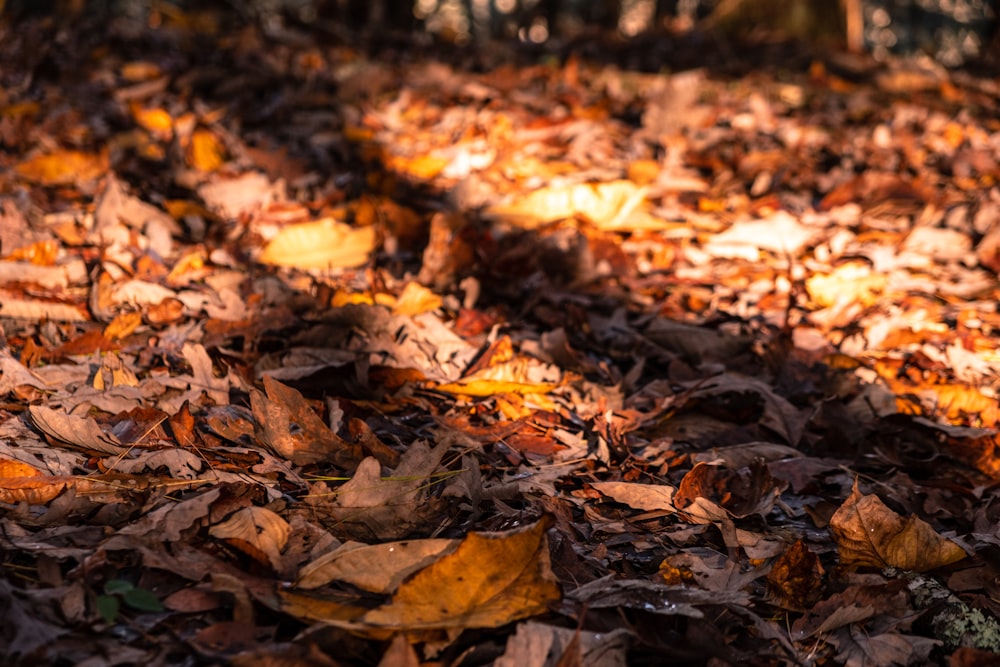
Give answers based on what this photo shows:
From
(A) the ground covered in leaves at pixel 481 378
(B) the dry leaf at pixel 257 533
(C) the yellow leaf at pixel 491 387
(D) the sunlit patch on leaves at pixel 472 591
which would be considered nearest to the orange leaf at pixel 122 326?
(A) the ground covered in leaves at pixel 481 378

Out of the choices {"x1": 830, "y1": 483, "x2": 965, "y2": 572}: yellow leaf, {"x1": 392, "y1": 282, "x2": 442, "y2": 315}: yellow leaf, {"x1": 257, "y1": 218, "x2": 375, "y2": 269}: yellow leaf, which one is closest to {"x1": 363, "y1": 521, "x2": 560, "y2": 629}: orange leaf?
{"x1": 830, "y1": 483, "x2": 965, "y2": 572}: yellow leaf

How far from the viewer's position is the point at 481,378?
212cm

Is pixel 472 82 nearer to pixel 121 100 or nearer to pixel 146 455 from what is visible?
pixel 121 100

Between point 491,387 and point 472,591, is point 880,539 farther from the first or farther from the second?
point 491,387

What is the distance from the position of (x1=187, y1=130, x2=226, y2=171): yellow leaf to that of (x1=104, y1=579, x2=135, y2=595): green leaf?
96.6 inches

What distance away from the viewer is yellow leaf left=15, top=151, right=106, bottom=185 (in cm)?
323

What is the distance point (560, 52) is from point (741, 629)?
566cm

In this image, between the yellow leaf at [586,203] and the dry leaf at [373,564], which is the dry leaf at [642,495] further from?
the yellow leaf at [586,203]

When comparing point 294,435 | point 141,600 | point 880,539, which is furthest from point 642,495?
point 141,600

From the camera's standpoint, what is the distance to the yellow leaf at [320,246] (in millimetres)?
2805

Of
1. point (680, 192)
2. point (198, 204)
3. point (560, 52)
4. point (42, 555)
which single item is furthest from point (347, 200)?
point (560, 52)

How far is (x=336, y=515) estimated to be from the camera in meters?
1.54

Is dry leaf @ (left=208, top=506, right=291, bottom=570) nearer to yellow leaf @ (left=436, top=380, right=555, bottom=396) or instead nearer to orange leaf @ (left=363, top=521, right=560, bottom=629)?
orange leaf @ (left=363, top=521, right=560, bottom=629)

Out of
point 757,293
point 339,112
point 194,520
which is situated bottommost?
point 757,293
